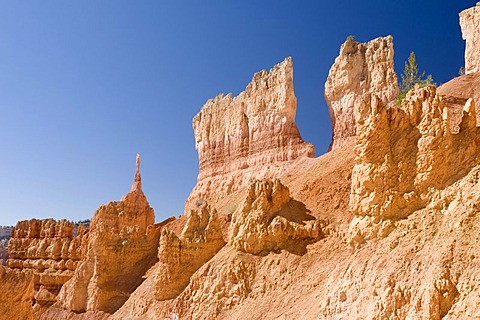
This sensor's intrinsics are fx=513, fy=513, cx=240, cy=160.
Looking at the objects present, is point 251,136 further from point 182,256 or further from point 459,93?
point 182,256

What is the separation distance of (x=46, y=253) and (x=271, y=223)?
35870mm

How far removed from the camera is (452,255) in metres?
13.9

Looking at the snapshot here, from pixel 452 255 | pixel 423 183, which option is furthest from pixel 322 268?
pixel 452 255

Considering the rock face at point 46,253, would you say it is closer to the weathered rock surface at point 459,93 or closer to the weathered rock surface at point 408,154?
the weathered rock surface at point 459,93

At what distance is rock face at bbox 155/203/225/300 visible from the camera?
26.5 metres

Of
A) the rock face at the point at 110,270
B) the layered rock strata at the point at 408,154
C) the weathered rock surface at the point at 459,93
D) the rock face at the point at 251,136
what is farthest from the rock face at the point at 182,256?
the rock face at the point at 251,136

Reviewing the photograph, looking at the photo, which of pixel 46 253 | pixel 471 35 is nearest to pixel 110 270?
pixel 46 253

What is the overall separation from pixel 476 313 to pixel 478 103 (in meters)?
16.4

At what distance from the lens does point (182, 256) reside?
87.9 feet

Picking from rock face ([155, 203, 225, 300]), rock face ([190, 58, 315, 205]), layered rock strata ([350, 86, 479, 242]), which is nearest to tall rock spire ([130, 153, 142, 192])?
rock face ([190, 58, 315, 205])

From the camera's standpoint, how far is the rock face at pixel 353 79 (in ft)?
146

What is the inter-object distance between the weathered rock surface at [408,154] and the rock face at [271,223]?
491 cm

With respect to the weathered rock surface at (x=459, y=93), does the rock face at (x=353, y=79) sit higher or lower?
higher

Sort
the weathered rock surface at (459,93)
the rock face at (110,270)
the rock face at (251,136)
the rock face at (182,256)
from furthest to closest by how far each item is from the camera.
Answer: the rock face at (251,136) → the rock face at (110,270) → the rock face at (182,256) → the weathered rock surface at (459,93)
